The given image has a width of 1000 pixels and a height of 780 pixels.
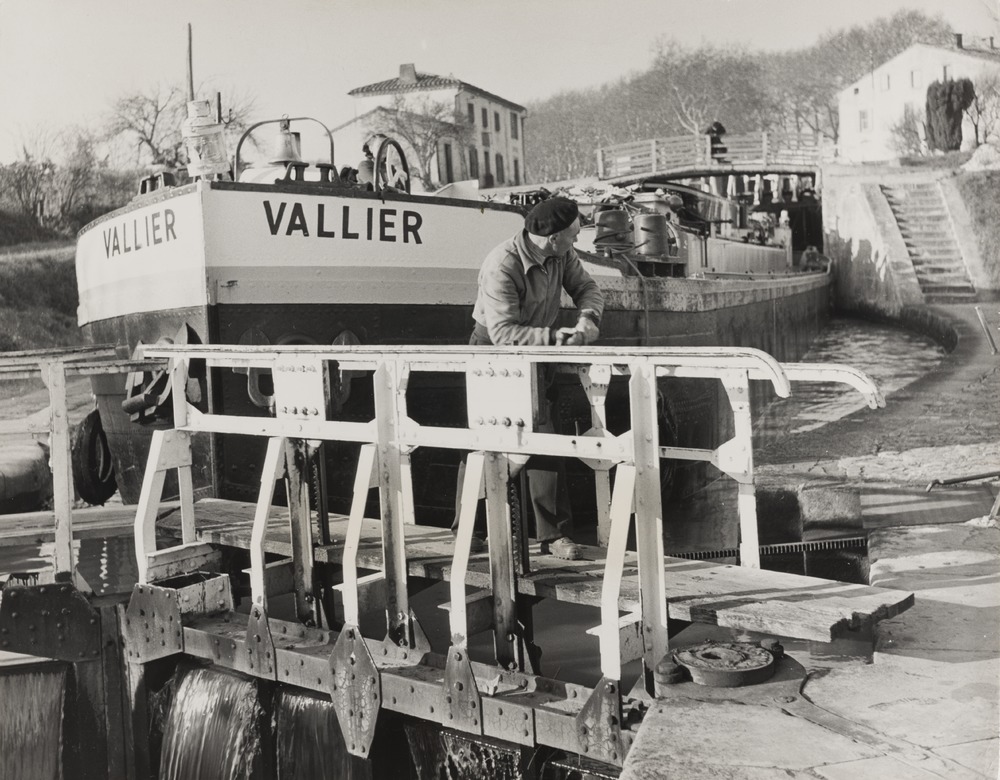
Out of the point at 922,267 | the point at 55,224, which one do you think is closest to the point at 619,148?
the point at 922,267

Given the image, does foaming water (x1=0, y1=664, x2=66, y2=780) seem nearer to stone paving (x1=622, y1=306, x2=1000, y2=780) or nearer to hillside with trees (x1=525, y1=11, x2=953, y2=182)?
stone paving (x1=622, y1=306, x2=1000, y2=780)

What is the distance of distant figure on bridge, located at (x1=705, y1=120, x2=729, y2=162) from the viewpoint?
29.3m

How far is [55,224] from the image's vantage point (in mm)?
15109

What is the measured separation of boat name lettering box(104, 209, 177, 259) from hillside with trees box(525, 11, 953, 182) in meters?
5.05

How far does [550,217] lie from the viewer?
14.4 feet

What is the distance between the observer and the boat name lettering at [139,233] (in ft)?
22.5

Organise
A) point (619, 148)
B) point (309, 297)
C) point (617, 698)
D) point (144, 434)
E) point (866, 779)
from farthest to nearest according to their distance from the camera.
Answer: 1. point (619, 148)
2. point (144, 434)
3. point (309, 297)
4. point (617, 698)
5. point (866, 779)

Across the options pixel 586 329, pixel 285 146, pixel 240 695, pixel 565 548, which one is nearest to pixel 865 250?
pixel 285 146

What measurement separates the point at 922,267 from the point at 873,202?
3221 millimetres

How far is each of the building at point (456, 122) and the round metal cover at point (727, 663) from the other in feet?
45.9

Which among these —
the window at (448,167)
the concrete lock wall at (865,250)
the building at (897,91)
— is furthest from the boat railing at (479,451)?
the window at (448,167)

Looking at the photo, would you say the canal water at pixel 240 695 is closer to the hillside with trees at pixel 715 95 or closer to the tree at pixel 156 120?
the hillside with trees at pixel 715 95

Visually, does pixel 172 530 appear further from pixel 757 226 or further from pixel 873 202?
pixel 873 202

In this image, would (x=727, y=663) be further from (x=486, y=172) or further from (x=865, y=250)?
(x=486, y=172)
